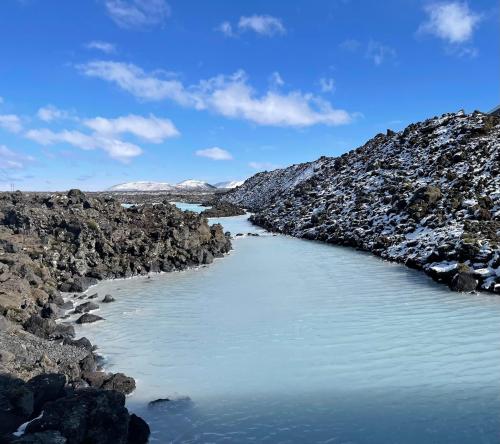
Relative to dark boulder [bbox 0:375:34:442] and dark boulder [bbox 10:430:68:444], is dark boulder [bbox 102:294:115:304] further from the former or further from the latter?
dark boulder [bbox 10:430:68:444]

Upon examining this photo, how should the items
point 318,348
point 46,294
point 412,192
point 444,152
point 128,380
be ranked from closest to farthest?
point 128,380 → point 318,348 → point 46,294 → point 412,192 → point 444,152

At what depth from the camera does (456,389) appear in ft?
31.4

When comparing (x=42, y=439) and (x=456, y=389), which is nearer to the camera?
(x=42, y=439)

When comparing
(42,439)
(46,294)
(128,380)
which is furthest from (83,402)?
(46,294)

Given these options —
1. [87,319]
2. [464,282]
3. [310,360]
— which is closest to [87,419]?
[310,360]

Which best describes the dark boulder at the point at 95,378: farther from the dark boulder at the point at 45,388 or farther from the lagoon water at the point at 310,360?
the dark boulder at the point at 45,388

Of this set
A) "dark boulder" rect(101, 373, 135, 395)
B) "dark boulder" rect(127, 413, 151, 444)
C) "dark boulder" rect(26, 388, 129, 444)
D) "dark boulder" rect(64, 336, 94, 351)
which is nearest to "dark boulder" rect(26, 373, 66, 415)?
"dark boulder" rect(26, 388, 129, 444)

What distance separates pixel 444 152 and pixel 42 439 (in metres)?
45.7

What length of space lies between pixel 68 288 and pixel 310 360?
14.7m

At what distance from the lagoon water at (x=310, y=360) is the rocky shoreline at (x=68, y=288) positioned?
103 centimetres

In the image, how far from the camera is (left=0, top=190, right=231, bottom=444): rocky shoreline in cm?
767

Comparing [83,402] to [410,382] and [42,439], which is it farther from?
[410,382]

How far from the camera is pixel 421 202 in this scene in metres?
33.8

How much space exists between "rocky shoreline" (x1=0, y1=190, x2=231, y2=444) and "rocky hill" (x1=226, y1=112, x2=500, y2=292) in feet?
42.6
